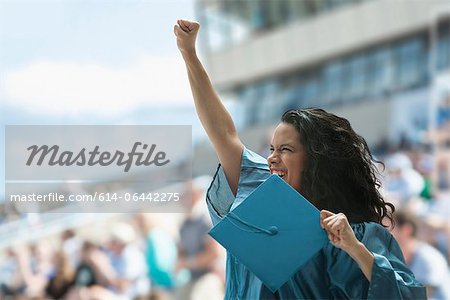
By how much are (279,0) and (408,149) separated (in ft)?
11.5

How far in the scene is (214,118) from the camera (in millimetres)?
1378

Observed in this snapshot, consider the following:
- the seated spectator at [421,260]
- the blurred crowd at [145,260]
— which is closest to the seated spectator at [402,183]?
the blurred crowd at [145,260]

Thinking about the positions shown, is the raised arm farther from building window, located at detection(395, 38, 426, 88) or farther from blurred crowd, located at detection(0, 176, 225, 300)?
building window, located at detection(395, 38, 426, 88)

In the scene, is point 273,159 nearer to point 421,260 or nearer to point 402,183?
point 421,260

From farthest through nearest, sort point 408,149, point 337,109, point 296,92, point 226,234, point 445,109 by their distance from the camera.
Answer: point 296,92, point 337,109, point 408,149, point 445,109, point 226,234

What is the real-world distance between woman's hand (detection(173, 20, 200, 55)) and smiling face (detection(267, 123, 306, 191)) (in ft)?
0.70

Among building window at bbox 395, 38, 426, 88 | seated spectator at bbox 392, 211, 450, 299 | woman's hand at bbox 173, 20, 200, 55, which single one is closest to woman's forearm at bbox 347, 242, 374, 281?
woman's hand at bbox 173, 20, 200, 55

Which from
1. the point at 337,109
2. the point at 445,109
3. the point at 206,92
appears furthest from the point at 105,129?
the point at 337,109

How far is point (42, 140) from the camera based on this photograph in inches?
104

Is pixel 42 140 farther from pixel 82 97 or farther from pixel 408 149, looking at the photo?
pixel 408 149

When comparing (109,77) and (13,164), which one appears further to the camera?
(109,77)

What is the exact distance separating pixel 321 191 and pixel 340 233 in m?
0.14

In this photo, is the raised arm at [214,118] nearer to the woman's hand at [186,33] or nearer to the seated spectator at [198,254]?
the woman's hand at [186,33]

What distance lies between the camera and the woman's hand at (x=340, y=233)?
1.17m
